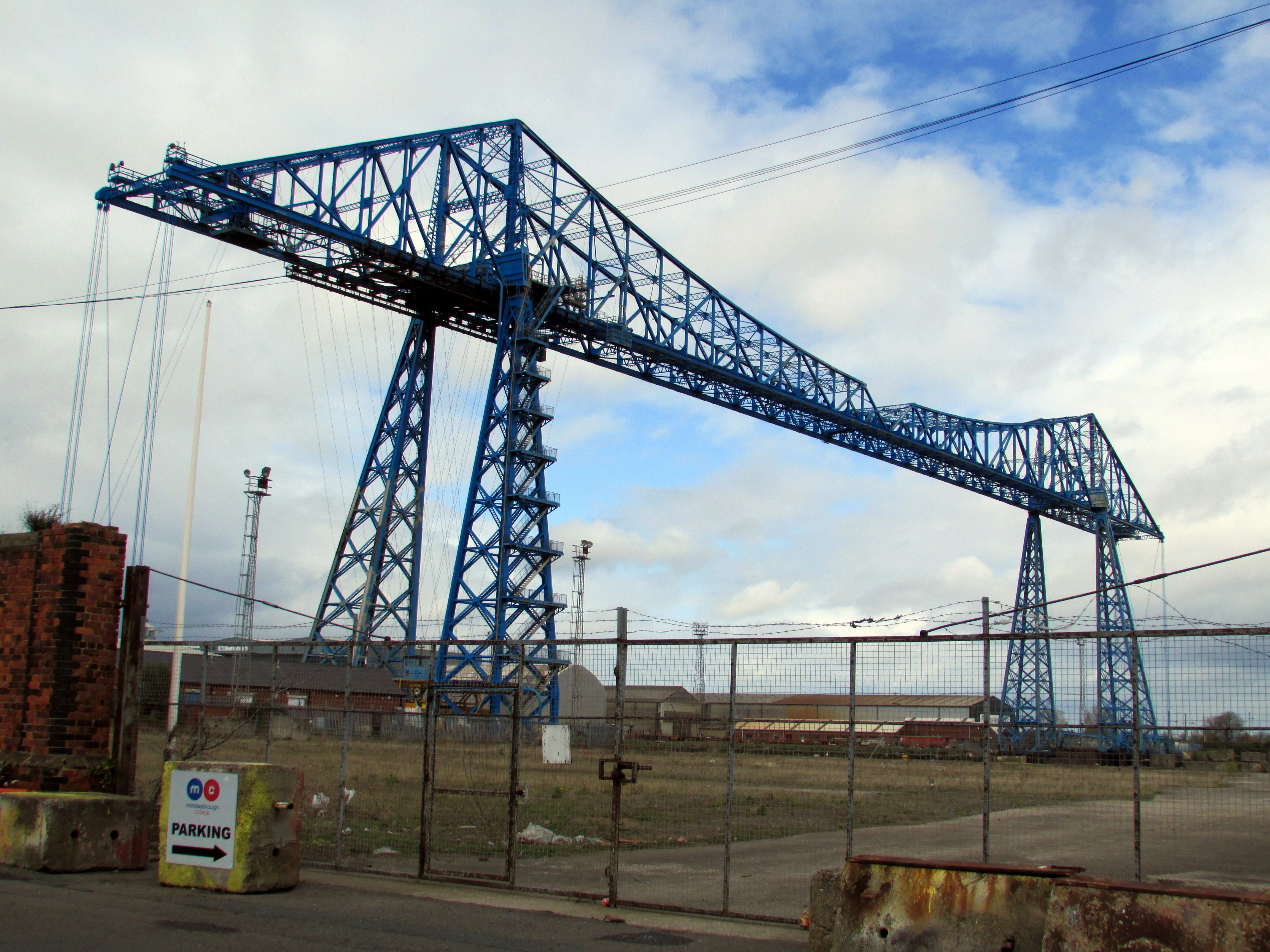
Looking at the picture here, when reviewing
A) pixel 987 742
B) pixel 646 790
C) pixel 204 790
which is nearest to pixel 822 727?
pixel 987 742

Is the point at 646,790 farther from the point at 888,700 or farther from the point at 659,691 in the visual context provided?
the point at 888,700

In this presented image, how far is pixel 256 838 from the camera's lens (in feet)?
33.8

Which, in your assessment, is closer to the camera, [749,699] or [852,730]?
[852,730]

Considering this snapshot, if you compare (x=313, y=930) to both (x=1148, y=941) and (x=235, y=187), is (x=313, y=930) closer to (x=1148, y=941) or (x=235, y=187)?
(x=1148, y=941)

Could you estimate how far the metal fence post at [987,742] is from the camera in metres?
8.00

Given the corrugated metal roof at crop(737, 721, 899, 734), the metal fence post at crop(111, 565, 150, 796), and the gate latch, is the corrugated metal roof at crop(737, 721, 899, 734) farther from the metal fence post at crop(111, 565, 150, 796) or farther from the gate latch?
the metal fence post at crop(111, 565, 150, 796)

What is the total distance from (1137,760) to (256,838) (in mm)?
7835

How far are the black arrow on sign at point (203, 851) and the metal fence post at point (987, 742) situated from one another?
23.0 ft

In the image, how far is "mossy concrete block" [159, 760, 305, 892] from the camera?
1026 centimetres

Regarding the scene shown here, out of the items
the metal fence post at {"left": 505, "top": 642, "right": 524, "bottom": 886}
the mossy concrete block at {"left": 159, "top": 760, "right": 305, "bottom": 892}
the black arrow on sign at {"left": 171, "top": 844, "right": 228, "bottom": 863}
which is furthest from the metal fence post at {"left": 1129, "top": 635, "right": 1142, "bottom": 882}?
the black arrow on sign at {"left": 171, "top": 844, "right": 228, "bottom": 863}

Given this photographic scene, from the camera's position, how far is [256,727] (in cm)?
1405

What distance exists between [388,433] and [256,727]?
100 feet

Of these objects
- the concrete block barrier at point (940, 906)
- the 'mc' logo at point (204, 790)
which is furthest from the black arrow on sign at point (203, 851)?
the concrete block barrier at point (940, 906)

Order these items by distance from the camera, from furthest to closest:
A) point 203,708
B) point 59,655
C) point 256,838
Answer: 1. point 203,708
2. point 59,655
3. point 256,838
